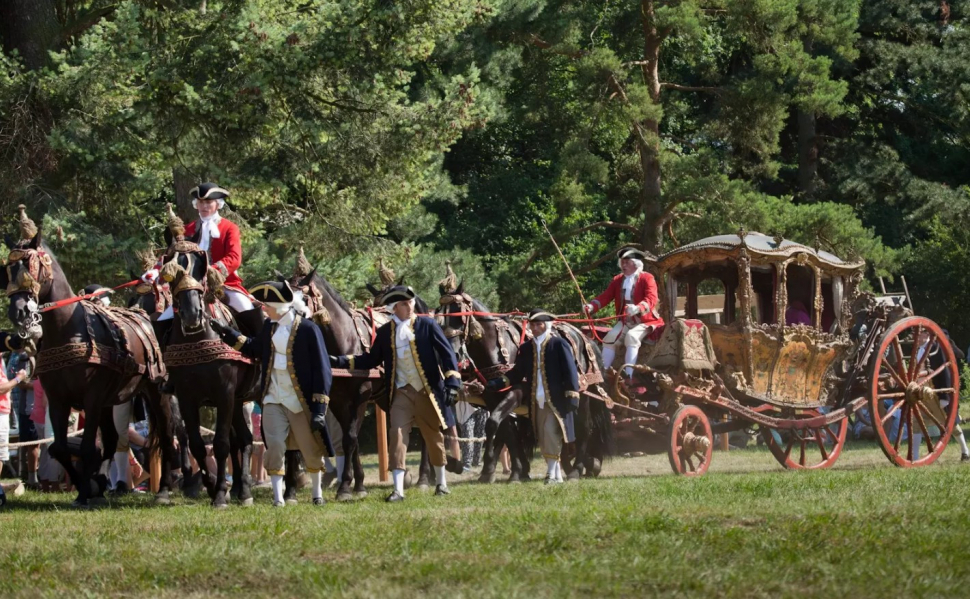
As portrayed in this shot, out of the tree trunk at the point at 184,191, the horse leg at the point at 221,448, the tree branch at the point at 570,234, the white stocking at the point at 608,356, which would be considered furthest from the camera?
the tree branch at the point at 570,234

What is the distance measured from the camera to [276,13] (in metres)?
18.3

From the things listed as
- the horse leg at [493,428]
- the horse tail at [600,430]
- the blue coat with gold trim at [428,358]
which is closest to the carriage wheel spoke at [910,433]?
the horse tail at [600,430]

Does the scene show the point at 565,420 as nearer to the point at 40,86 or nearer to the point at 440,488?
the point at 440,488

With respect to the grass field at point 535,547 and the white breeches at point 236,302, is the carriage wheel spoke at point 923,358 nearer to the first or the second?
the grass field at point 535,547

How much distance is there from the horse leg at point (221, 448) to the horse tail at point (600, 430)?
450cm

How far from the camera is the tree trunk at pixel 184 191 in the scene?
18680mm

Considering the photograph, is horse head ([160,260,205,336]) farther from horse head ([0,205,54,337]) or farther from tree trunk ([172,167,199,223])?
tree trunk ([172,167,199,223])

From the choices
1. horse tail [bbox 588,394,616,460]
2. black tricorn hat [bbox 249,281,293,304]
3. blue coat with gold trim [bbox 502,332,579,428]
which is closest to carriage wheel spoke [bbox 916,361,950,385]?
horse tail [bbox 588,394,616,460]

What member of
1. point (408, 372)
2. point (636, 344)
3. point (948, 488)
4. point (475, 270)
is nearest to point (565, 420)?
point (636, 344)

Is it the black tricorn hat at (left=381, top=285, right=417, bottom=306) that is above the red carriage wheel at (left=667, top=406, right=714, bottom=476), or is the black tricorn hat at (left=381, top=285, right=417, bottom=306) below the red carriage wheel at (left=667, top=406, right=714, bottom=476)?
above

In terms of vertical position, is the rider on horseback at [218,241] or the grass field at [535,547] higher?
the rider on horseback at [218,241]

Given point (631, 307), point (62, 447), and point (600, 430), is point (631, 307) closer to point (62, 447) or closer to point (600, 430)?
point (600, 430)

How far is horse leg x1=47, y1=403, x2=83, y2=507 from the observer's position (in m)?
11.5

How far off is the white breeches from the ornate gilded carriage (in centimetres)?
425
